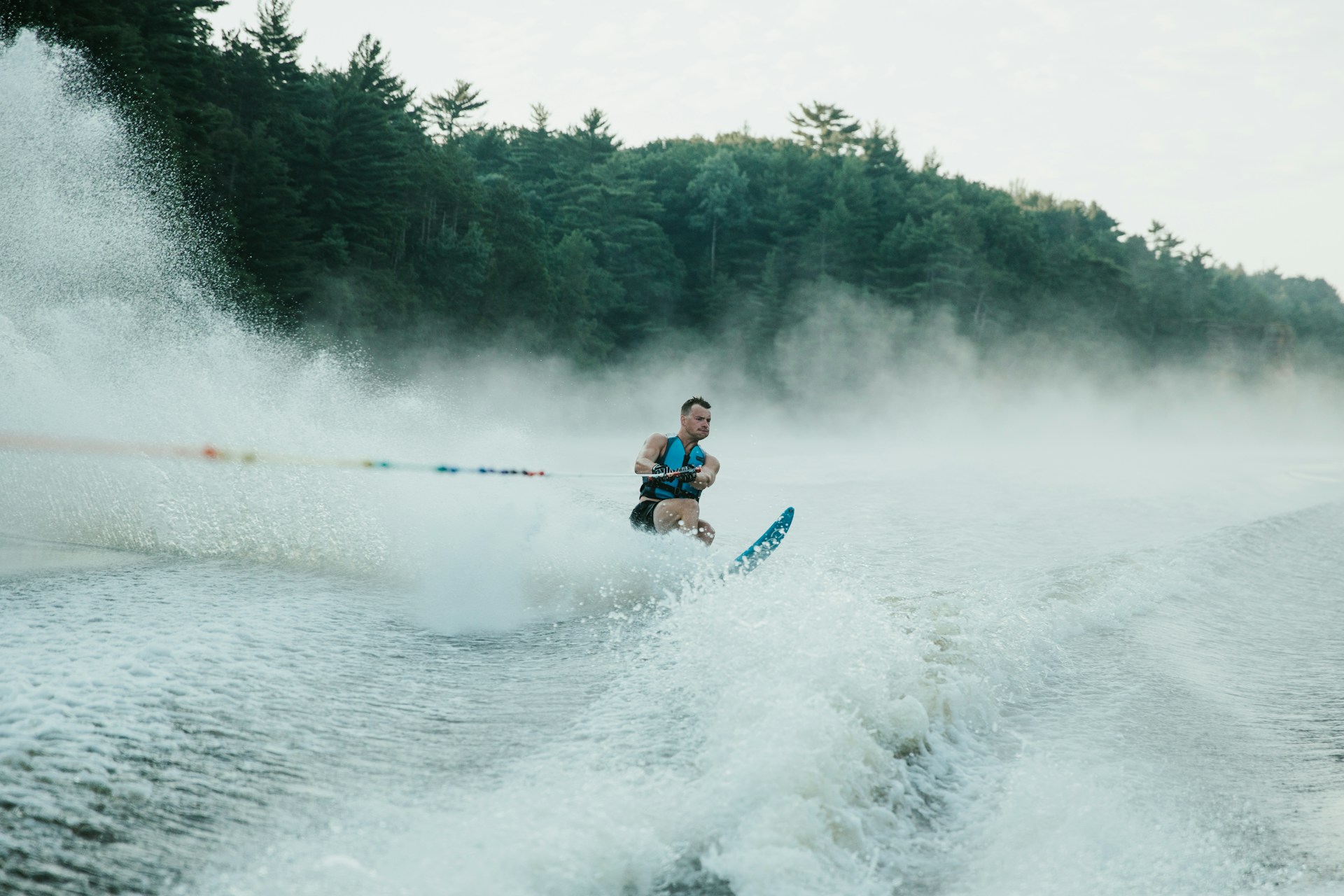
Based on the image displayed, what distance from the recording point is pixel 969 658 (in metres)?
5.32

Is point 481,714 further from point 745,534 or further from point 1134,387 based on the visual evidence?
point 1134,387

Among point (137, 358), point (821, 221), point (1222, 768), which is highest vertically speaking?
point (821, 221)

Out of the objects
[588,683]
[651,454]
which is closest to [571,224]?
[651,454]

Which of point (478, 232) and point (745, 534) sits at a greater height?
point (478, 232)

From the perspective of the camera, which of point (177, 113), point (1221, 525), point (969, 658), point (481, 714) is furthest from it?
point (177, 113)

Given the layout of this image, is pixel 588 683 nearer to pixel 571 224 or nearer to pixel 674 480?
pixel 674 480

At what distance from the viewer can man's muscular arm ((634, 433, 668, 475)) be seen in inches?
289

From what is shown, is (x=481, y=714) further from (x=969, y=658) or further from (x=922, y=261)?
(x=922, y=261)

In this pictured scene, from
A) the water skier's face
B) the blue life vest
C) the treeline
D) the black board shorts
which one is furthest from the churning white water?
the treeline

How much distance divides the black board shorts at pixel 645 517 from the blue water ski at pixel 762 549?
2.39ft

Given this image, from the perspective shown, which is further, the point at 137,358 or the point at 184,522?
the point at 137,358

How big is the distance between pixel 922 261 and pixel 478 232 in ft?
87.2

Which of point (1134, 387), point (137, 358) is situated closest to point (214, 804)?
point (137, 358)

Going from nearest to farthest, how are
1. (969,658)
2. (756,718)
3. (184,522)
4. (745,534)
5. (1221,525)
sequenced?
(756,718) → (969,658) → (184,522) → (745,534) → (1221,525)
